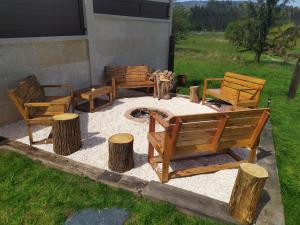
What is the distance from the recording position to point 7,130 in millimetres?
5590

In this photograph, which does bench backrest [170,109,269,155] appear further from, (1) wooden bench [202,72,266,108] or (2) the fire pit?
(1) wooden bench [202,72,266,108]

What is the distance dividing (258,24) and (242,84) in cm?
1729

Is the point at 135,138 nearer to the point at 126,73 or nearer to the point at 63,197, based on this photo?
the point at 63,197

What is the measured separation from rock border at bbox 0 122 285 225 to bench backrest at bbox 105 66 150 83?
14.9ft

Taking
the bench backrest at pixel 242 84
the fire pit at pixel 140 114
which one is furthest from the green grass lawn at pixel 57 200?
the bench backrest at pixel 242 84

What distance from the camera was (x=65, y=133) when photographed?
4.47 metres

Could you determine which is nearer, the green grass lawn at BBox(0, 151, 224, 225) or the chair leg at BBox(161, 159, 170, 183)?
the green grass lawn at BBox(0, 151, 224, 225)

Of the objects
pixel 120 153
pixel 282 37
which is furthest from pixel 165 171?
pixel 282 37

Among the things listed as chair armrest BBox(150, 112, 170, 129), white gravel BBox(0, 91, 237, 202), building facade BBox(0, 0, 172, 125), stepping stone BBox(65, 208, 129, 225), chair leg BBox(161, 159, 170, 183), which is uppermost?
building facade BBox(0, 0, 172, 125)

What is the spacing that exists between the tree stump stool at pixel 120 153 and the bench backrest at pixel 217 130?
82cm

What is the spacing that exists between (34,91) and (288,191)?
551 centimetres

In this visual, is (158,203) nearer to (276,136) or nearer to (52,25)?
(276,136)

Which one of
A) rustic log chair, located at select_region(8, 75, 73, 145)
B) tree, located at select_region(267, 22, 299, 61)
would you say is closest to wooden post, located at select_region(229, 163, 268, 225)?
rustic log chair, located at select_region(8, 75, 73, 145)

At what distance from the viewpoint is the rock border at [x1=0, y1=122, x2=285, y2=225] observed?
3.23 metres
